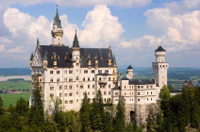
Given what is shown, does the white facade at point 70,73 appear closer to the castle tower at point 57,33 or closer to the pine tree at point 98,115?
the castle tower at point 57,33

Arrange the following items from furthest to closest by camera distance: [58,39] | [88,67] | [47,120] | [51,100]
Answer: [58,39] → [88,67] → [51,100] → [47,120]

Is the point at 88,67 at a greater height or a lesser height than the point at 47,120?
greater

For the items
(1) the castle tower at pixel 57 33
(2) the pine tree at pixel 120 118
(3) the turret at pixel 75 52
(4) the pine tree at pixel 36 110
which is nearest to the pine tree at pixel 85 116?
(2) the pine tree at pixel 120 118

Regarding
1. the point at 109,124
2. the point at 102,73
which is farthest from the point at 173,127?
the point at 102,73

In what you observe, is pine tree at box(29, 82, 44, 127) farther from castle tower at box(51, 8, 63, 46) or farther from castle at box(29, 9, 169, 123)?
castle tower at box(51, 8, 63, 46)

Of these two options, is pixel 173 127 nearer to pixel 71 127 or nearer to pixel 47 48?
pixel 71 127

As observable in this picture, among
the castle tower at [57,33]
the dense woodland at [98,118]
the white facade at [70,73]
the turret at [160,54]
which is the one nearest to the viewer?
the dense woodland at [98,118]

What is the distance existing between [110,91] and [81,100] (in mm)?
10602

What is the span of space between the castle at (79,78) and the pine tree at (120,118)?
538cm

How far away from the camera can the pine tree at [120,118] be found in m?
86.5

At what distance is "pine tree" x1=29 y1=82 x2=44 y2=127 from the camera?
266ft

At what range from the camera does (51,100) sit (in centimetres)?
8894

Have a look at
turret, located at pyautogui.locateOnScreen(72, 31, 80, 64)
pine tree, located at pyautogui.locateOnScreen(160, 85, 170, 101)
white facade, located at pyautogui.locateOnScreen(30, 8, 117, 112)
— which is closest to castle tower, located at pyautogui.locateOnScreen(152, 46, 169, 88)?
pine tree, located at pyautogui.locateOnScreen(160, 85, 170, 101)

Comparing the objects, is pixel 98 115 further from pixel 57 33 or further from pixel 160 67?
pixel 160 67
